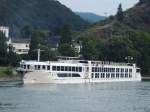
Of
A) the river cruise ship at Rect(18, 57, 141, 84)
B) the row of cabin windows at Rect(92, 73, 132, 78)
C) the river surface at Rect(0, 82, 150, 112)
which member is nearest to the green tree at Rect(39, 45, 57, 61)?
the river cruise ship at Rect(18, 57, 141, 84)

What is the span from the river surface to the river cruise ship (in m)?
5.45

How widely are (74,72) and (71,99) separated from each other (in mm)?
37640

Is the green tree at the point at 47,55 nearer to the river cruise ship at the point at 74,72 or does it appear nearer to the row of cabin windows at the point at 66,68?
the river cruise ship at the point at 74,72

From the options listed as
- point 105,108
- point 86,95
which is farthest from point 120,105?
point 86,95

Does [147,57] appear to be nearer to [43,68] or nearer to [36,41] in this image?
[36,41]

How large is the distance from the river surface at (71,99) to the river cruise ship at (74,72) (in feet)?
17.9

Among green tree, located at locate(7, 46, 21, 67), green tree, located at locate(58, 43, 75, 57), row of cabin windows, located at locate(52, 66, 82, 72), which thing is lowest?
row of cabin windows, located at locate(52, 66, 82, 72)

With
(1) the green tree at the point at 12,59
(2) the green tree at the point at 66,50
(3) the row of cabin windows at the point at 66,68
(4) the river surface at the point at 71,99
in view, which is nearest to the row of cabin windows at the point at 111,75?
(3) the row of cabin windows at the point at 66,68

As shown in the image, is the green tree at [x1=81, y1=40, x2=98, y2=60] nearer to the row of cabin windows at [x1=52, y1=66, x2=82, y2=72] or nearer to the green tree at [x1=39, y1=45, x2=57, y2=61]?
the green tree at [x1=39, y1=45, x2=57, y2=61]

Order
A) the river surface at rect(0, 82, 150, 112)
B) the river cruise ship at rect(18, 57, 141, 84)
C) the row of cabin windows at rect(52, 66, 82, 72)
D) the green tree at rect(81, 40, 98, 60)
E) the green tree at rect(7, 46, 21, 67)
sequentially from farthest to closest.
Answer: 1. the green tree at rect(81, 40, 98, 60)
2. the green tree at rect(7, 46, 21, 67)
3. the row of cabin windows at rect(52, 66, 82, 72)
4. the river cruise ship at rect(18, 57, 141, 84)
5. the river surface at rect(0, 82, 150, 112)

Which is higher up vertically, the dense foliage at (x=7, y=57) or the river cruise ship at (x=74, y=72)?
the dense foliage at (x=7, y=57)

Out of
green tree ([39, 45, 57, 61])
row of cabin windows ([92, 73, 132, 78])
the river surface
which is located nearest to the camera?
the river surface

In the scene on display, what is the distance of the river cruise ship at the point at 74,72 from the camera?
125 m

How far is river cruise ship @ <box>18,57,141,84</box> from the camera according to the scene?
125125 mm
